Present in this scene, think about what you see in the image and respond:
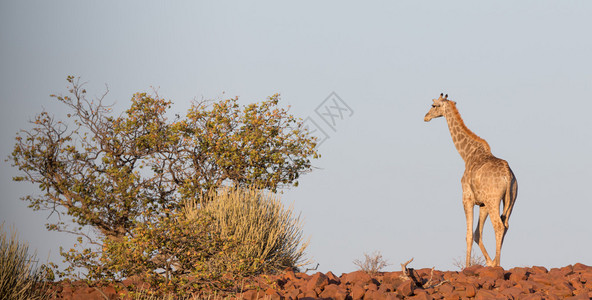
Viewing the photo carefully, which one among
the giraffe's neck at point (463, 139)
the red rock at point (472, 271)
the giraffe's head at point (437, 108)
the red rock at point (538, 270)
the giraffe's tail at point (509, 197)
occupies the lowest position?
the red rock at point (472, 271)

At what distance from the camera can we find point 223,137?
59.5 ft

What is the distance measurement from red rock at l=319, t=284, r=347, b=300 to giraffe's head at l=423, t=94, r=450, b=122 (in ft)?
25.7

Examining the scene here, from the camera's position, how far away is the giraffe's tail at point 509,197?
13875mm

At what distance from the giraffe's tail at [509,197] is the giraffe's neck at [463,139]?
3.24 feet

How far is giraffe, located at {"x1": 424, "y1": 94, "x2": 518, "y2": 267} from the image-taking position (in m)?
13.7

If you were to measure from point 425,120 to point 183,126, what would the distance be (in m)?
6.92

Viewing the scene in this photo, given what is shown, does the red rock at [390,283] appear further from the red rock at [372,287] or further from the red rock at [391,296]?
the red rock at [391,296]

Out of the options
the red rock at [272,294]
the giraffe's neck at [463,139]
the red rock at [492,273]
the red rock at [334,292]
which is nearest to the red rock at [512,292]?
the red rock at [492,273]

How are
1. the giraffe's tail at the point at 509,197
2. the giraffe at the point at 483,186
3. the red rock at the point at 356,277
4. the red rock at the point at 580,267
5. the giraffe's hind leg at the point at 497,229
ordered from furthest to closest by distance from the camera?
the giraffe's tail at the point at 509,197 < the giraffe at the point at 483,186 < the giraffe's hind leg at the point at 497,229 < the red rock at the point at 580,267 < the red rock at the point at 356,277

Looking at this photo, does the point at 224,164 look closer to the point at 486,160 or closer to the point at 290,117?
the point at 290,117

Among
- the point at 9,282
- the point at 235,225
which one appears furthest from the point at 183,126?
the point at 9,282

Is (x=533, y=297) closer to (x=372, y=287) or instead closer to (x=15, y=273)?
(x=372, y=287)

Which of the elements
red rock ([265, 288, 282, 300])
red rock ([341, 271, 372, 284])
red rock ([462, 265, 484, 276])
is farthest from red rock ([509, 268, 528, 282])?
red rock ([265, 288, 282, 300])

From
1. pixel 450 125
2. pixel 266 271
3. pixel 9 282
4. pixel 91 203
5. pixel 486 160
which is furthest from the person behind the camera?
pixel 91 203
